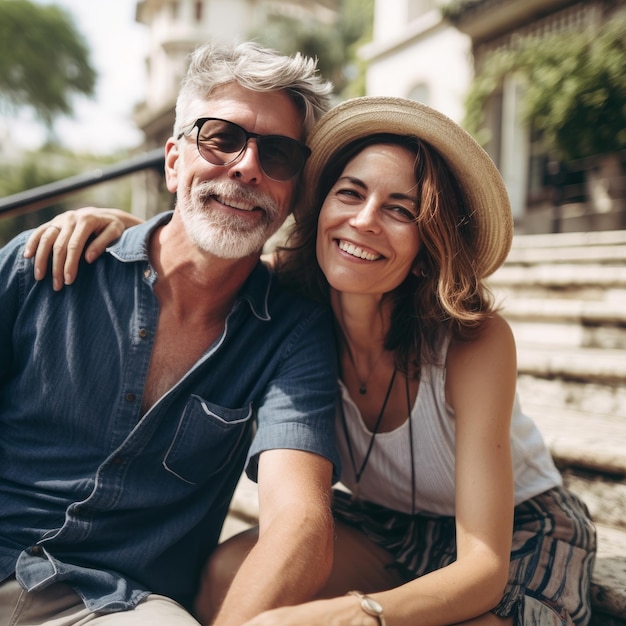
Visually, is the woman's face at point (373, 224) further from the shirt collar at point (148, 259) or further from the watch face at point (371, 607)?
the watch face at point (371, 607)

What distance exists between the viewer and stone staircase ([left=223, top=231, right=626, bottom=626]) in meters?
2.27

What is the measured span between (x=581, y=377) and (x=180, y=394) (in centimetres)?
204

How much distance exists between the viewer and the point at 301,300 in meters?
Answer: 2.10

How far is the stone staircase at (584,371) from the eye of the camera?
2.27 metres

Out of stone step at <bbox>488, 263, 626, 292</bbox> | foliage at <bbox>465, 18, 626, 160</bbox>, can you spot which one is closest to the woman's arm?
stone step at <bbox>488, 263, 626, 292</bbox>

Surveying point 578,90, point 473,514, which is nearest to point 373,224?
point 473,514

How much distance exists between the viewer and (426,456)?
199cm

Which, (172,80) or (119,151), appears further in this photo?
(119,151)

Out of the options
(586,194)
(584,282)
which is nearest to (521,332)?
(584,282)

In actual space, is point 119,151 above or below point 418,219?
above

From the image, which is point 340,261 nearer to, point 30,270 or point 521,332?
point 30,270

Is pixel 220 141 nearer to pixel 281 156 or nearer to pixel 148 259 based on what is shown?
pixel 281 156

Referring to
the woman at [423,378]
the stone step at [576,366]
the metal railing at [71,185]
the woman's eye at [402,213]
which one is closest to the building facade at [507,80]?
the stone step at [576,366]

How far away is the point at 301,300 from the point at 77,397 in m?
0.76
